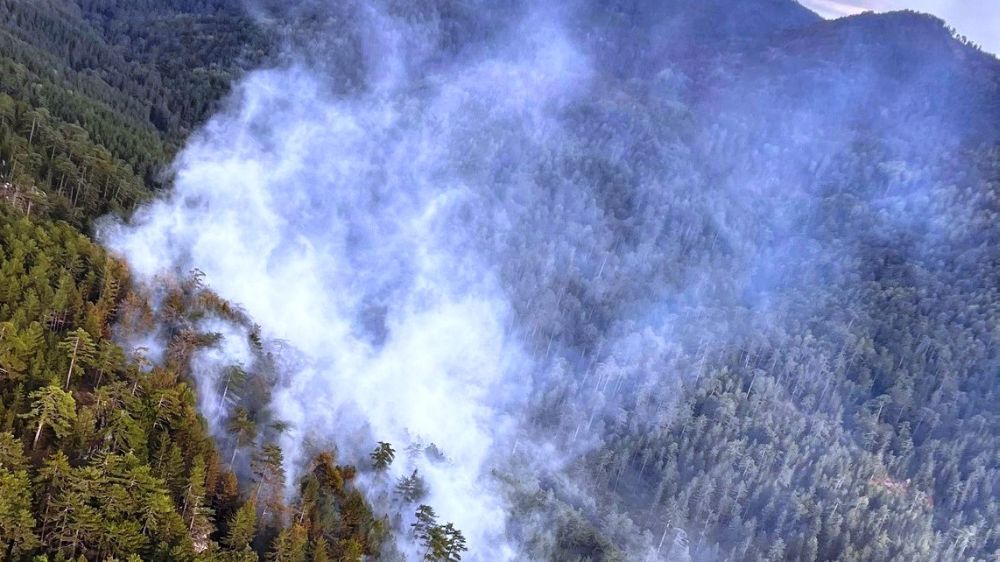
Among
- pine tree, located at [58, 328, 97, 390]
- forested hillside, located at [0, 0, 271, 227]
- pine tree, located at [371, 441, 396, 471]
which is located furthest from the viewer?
forested hillside, located at [0, 0, 271, 227]

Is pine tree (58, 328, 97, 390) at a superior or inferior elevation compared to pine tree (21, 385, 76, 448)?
superior

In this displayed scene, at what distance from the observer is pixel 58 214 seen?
88.6 metres

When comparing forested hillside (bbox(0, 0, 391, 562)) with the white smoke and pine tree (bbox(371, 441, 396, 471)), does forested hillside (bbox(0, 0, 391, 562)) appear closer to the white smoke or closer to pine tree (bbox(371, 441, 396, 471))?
pine tree (bbox(371, 441, 396, 471))

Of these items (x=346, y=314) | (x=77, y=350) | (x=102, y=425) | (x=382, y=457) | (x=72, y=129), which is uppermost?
(x=72, y=129)

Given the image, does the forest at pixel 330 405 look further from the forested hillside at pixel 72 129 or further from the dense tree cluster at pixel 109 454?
the forested hillside at pixel 72 129

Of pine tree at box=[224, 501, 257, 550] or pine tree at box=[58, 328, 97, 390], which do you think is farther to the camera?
pine tree at box=[224, 501, 257, 550]

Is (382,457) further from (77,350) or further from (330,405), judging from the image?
(77,350)

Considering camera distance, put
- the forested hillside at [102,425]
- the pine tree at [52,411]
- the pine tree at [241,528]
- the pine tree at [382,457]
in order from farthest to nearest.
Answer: the pine tree at [382,457], the pine tree at [241,528], the pine tree at [52,411], the forested hillside at [102,425]

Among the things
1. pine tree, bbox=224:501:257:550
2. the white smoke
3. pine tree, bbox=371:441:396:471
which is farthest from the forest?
the white smoke

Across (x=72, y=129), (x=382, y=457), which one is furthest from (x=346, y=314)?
(x=72, y=129)

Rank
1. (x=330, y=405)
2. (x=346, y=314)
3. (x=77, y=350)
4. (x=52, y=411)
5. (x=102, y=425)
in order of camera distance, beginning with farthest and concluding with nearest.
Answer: (x=346, y=314) < (x=330, y=405) < (x=77, y=350) < (x=102, y=425) < (x=52, y=411)

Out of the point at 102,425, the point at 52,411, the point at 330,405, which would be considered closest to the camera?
the point at 52,411

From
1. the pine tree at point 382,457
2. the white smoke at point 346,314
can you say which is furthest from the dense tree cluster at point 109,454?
the white smoke at point 346,314

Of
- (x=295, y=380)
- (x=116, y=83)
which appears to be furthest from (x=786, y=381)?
(x=116, y=83)
